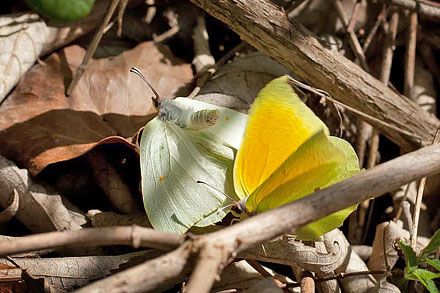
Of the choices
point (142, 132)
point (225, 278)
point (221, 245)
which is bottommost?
point (225, 278)

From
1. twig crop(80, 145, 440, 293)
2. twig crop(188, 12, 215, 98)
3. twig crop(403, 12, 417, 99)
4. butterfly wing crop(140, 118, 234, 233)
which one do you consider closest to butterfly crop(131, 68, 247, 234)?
butterfly wing crop(140, 118, 234, 233)

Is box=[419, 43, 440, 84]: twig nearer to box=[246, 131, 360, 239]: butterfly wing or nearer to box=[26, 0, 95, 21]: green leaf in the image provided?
box=[246, 131, 360, 239]: butterfly wing

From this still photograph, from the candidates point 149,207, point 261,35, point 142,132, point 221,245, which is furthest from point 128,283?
point 261,35

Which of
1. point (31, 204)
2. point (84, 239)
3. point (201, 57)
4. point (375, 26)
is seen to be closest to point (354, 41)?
point (375, 26)

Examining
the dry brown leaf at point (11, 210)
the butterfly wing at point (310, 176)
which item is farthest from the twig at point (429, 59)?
the dry brown leaf at point (11, 210)

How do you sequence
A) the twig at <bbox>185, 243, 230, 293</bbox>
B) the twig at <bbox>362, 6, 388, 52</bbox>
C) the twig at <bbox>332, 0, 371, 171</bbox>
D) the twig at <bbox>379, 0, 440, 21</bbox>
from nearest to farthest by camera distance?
Result: the twig at <bbox>185, 243, 230, 293</bbox> → the twig at <bbox>332, 0, 371, 171</bbox> → the twig at <bbox>379, 0, 440, 21</bbox> → the twig at <bbox>362, 6, 388, 52</bbox>

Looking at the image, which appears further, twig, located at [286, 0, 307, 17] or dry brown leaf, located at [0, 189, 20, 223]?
twig, located at [286, 0, 307, 17]

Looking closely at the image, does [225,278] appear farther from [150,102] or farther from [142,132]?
[150,102]
